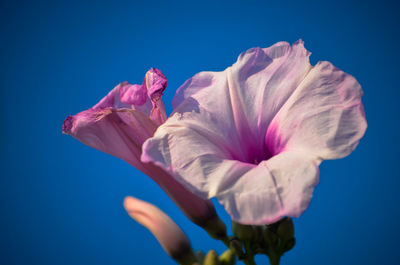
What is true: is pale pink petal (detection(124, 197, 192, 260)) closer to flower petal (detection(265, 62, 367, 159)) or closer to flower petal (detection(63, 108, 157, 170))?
flower petal (detection(63, 108, 157, 170))

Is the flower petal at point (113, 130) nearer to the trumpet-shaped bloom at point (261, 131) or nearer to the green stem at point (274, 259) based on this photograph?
the trumpet-shaped bloom at point (261, 131)

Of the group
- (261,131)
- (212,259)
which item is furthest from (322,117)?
(212,259)

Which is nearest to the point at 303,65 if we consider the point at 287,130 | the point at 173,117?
the point at 287,130

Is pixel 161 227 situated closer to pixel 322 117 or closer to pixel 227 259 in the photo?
pixel 227 259

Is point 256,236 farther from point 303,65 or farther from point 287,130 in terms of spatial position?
point 303,65

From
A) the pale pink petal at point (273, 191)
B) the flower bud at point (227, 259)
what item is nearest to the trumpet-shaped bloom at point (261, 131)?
the pale pink petal at point (273, 191)

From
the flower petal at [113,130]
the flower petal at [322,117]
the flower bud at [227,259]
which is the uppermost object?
the flower petal at [113,130]

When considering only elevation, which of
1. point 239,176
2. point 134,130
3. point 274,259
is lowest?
point 274,259

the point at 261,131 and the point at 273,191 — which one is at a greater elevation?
the point at 261,131
